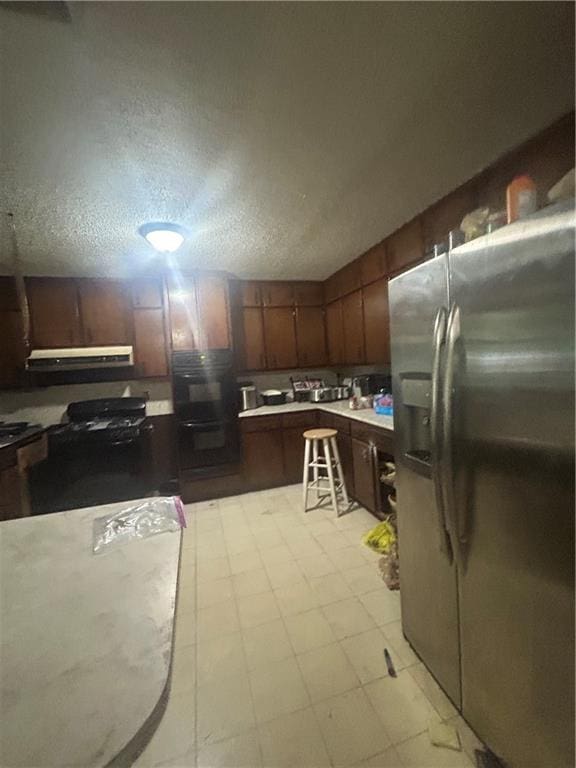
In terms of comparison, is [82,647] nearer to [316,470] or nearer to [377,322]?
[316,470]

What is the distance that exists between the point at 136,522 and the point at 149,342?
2.69 meters

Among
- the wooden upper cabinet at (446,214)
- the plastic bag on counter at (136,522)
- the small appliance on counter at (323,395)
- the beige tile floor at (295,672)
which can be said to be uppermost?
the wooden upper cabinet at (446,214)

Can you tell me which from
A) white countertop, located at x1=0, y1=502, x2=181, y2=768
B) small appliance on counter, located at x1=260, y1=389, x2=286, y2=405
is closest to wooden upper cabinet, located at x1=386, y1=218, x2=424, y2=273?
small appliance on counter, located at x1=260, y1=389, x2=286, y2=405

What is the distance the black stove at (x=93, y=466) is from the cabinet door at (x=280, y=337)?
1.63 metres

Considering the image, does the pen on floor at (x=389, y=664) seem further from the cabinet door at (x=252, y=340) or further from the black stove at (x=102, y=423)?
the cabinet door at (x=252, y=340)

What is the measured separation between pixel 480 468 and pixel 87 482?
315 centimetres

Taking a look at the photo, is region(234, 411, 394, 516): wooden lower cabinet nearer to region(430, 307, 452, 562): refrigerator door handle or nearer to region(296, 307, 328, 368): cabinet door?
region(296, 307, 328, 368): cabinet door

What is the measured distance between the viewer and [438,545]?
1.21 m

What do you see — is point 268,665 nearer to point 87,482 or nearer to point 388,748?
point 388,748

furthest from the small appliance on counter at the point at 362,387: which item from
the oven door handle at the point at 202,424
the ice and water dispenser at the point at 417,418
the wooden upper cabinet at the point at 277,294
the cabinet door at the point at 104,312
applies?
the cabinet door at the point at 104,312

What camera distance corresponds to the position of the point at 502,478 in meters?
0.94

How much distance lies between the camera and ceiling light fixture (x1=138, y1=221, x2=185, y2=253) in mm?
2225

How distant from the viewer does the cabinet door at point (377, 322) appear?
2.84 meters

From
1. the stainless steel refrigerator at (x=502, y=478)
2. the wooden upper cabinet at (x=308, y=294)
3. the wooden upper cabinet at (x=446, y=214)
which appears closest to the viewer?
the stainless steel refrigerator at (x=502, y=478)
